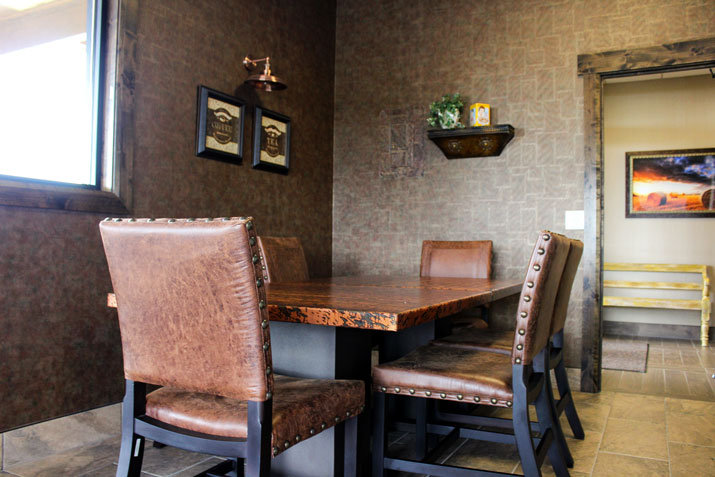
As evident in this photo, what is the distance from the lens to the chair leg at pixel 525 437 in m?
1.66

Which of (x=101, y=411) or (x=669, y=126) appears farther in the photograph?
(x=669, y=126)

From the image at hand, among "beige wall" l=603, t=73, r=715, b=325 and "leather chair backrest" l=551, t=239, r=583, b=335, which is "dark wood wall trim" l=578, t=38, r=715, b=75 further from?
"beige wall" l=603, t=73, r=715, b=325

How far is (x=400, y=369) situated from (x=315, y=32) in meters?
3.23

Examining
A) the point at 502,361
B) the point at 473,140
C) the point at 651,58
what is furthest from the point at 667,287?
the point at 502,361

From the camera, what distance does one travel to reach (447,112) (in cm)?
391

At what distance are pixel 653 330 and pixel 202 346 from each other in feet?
19.3

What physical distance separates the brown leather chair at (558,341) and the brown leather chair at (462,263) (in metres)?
0.79

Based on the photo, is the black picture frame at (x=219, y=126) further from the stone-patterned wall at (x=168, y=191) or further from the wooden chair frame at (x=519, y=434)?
the wooden chair frame at (x=519, y=434)

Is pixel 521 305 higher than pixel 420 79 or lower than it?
lower

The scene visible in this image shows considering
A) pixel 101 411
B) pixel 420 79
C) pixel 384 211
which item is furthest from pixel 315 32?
pixel 101 411

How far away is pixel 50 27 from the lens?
97.7 inches

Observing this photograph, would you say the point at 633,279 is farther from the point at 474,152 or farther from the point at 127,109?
the point at 127,109

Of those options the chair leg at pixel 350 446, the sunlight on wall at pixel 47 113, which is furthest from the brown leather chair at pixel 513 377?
the sunlight on wall at pixel 47 113

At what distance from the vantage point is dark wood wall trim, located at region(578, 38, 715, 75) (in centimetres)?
338
